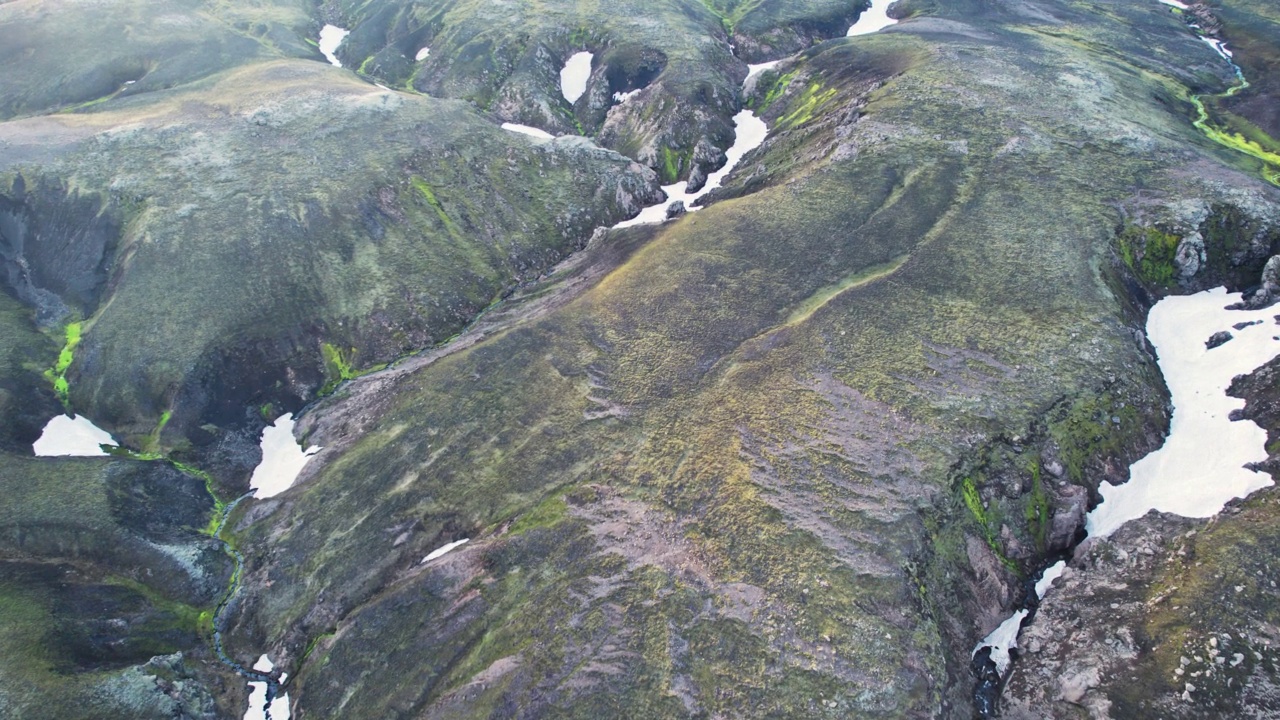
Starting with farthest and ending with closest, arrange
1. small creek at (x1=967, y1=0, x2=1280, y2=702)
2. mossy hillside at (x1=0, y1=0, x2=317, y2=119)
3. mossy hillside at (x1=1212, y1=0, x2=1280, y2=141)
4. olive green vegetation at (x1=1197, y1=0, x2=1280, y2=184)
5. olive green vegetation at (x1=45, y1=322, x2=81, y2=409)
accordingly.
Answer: mossy hillside at (x1=0, y1=0, x2=317, y2=119) → mossy hillside at (x1=1212, y1=0, x2=1280, y2=141) → olive green vegetation at (x1=1197, y1=0, x2=1280, y2=184) → olive green vegetation at (x1=45, y1=322, x2=81, y2=409) → small creek at (x1=967, y1=0, x2=1280, y2=702)

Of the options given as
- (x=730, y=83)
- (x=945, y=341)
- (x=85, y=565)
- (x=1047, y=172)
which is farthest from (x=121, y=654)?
(x=730, y=83)

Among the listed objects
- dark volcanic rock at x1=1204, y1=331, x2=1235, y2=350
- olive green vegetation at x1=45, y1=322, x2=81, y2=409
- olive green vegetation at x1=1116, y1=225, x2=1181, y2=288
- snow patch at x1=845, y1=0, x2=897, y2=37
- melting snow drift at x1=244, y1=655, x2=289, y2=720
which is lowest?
melting snow drift at x1=244, y1=655, x2=289, y2=720

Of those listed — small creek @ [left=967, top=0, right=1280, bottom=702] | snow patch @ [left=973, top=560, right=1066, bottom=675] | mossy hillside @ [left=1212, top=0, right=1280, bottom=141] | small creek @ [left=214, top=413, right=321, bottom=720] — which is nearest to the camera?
snow patch @ [left=973, top=560, right=1066, bottom=675]

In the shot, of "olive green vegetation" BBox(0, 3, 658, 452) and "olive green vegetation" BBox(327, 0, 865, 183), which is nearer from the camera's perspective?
"olive green vegetation" BBox(0, 3, 658, 452)

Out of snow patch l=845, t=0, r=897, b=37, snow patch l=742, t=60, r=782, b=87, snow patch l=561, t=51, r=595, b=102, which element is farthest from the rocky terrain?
snow patch l=845, t=0, r=897, b=37

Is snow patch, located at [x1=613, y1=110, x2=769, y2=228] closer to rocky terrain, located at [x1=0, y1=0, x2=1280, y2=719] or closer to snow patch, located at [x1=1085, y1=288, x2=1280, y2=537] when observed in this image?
rocky terrain, located at [x1=0, y1=0, x2=1280, y2=719]

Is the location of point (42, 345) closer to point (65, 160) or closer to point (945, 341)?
point (65, 160)
